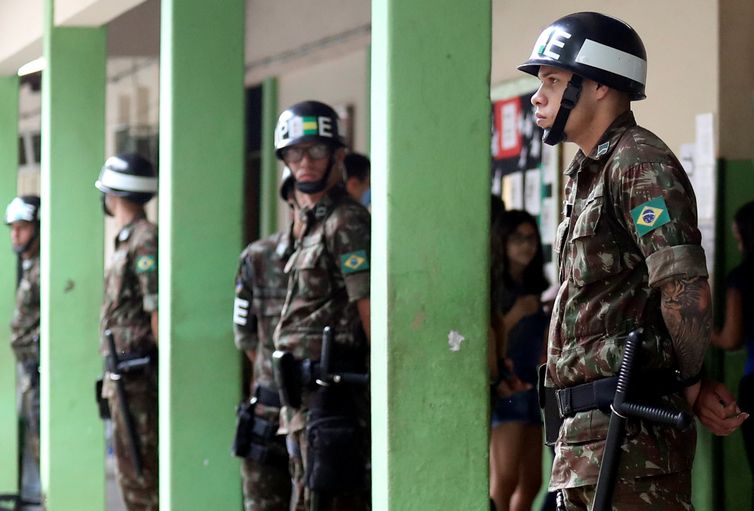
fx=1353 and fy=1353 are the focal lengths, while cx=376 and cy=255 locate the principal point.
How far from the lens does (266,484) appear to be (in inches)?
217

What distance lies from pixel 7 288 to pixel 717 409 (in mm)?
7528

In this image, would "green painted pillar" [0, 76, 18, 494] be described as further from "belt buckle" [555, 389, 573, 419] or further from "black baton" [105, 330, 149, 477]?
"belt buckle" [555, 389, 573, 419]

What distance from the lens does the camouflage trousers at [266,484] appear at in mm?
5500

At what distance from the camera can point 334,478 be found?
16.0ft

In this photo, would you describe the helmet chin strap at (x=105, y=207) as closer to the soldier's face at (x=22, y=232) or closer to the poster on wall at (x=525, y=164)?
the poster on wall at (x=525, y=164)

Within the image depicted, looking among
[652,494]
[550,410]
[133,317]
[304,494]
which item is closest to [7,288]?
[133,317]

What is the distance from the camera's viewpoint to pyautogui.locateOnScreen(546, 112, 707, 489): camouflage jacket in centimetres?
319

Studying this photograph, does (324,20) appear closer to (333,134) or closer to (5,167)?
(5,167)

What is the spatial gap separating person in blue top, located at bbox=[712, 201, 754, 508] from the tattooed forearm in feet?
7.15

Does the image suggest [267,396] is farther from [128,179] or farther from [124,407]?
[128,179]

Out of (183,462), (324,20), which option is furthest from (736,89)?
(324,20)

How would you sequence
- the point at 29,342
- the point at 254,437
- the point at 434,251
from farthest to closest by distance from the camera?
the point at 29,342, the point at 254,437, the point at 434,251

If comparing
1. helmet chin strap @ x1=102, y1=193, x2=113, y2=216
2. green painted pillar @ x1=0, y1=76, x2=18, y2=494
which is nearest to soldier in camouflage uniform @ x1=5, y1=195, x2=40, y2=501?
green painted pillar @ x1=0, y1=76, x2=18, y2=494

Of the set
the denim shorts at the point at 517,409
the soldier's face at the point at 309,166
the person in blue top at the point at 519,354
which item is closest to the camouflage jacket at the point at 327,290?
the soldier's face at the point at 309,166
